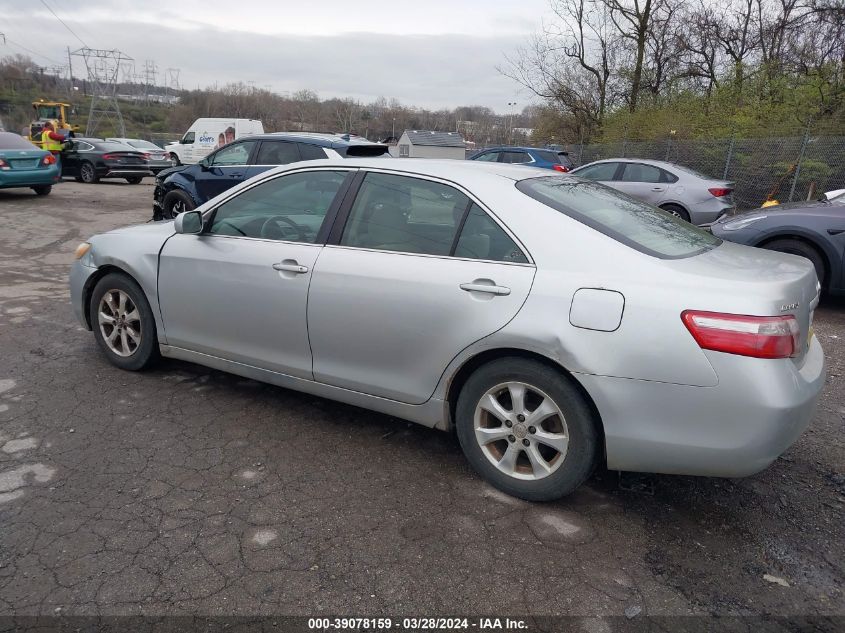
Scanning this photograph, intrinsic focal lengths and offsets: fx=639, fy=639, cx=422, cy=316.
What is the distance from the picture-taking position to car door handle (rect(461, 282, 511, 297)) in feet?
9.55

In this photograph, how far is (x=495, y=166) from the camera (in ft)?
12.1

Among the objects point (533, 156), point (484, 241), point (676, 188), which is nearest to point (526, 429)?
point (484, 241)

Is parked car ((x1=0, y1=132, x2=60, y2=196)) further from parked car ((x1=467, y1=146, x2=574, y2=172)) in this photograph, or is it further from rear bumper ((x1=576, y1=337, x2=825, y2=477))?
rear bumper ((x1=576, y1=337, x2=825, y2=477))

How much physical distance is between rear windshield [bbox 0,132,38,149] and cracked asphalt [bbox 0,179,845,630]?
12080 millimetres

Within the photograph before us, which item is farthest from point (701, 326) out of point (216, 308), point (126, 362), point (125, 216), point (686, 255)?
point (125, 216)

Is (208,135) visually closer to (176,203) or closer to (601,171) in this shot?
(176,203)

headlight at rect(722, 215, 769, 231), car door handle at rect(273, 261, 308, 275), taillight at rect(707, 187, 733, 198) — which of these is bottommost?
car door handle at rect(273, 261, 308, 275)

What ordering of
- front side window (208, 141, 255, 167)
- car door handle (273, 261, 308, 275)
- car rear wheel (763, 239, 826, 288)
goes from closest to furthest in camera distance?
car door handle (273, 261, 308, 275) → car rear wheel (763, 239, 826, 288) → front side window (208, 141, 255, 167)

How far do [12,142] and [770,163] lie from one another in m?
18.2

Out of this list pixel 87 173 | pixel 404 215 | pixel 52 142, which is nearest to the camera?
pixel 404 215

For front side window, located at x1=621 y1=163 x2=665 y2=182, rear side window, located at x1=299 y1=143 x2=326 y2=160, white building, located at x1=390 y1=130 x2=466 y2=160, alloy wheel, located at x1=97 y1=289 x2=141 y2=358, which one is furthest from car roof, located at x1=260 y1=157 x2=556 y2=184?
white building, located at x1=390 y1=130 x2=466 y2=160

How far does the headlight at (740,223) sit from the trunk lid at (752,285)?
4154 millimetres

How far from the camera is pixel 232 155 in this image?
9922mm

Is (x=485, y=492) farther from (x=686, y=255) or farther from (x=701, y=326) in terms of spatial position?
(x=686, y=255)
